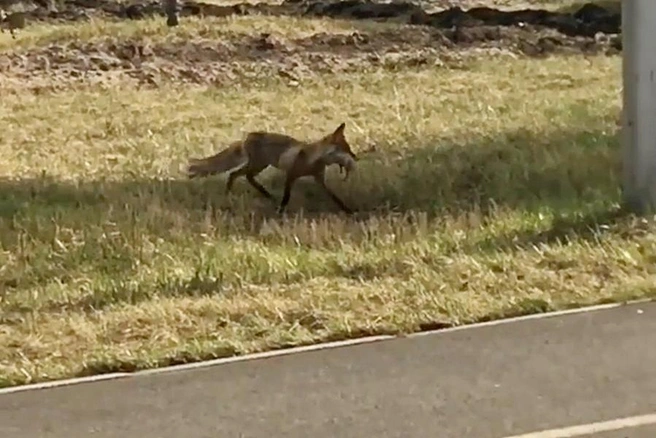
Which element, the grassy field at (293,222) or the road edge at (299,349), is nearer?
the road edge at (299,349)

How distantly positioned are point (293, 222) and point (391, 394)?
245 inches

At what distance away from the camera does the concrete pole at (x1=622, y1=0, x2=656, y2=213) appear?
11383 mm

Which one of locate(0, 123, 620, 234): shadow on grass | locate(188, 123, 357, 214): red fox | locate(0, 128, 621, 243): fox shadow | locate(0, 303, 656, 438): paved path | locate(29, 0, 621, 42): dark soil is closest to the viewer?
locate(0, 303, 656, 438): paved path

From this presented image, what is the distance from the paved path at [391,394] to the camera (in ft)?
20.7

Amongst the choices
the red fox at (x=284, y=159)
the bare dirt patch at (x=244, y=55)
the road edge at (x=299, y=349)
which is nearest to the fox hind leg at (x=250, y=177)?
the red fox at (x=284, y=159)

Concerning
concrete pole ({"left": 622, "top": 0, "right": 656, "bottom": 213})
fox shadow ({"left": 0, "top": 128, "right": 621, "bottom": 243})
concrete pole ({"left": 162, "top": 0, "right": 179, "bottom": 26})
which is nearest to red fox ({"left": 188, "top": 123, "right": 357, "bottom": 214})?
fox shadow ({"left": 0, "top": 128, "right": 621, "bottom": 243})

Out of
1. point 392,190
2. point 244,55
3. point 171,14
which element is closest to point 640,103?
point 392,190

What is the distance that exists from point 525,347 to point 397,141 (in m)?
10.2

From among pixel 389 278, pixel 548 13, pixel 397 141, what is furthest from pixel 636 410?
pixel 548 13

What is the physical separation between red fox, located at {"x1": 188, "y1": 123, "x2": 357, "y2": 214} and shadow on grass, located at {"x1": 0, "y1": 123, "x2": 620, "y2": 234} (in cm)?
22

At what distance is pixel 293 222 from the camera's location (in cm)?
1294

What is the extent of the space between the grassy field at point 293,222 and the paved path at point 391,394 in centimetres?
48

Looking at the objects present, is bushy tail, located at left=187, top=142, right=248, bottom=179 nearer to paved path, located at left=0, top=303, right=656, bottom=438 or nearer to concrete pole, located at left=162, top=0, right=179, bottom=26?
paved path, located at left=0, top=303, right=656, bottom=438

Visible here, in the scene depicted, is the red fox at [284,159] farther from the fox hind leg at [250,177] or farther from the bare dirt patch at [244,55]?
the bare dirt patch at [244,55]
